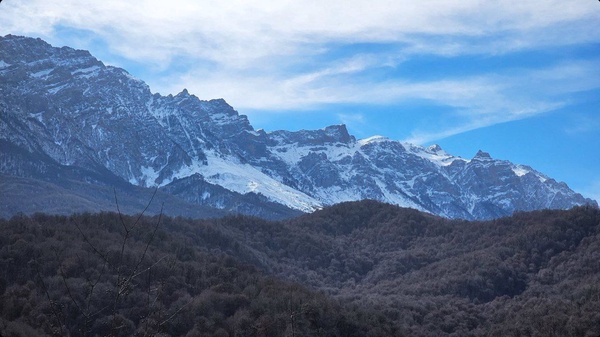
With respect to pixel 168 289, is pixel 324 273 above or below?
above

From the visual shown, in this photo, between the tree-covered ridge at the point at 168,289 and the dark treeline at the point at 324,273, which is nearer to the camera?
the tree-covered ridge at the point at 168,289

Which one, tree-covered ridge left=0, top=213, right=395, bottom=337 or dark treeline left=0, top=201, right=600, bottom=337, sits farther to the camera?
dark treeline left=0, top=201, right=600, bottom=337

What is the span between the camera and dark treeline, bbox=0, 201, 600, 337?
54.2 m

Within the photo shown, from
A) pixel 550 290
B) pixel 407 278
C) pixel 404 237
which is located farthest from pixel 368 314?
pixel 404 237

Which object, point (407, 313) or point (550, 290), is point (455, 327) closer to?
point (407, 313)

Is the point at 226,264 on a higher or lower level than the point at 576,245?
lower

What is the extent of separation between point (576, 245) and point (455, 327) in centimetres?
3772

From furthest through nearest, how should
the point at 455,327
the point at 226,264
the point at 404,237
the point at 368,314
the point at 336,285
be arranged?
the point at 404,237, the point at 336,285, the point at 226,264, the point at 455,327, the point at 368,314

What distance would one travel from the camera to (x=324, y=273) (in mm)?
120938

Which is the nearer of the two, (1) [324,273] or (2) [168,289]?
(2) [168,289]

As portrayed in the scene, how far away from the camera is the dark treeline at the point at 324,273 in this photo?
178ft

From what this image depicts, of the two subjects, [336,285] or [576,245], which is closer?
[576,245]

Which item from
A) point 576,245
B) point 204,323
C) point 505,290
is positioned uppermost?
point 576,245

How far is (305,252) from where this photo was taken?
126438 millimetres
